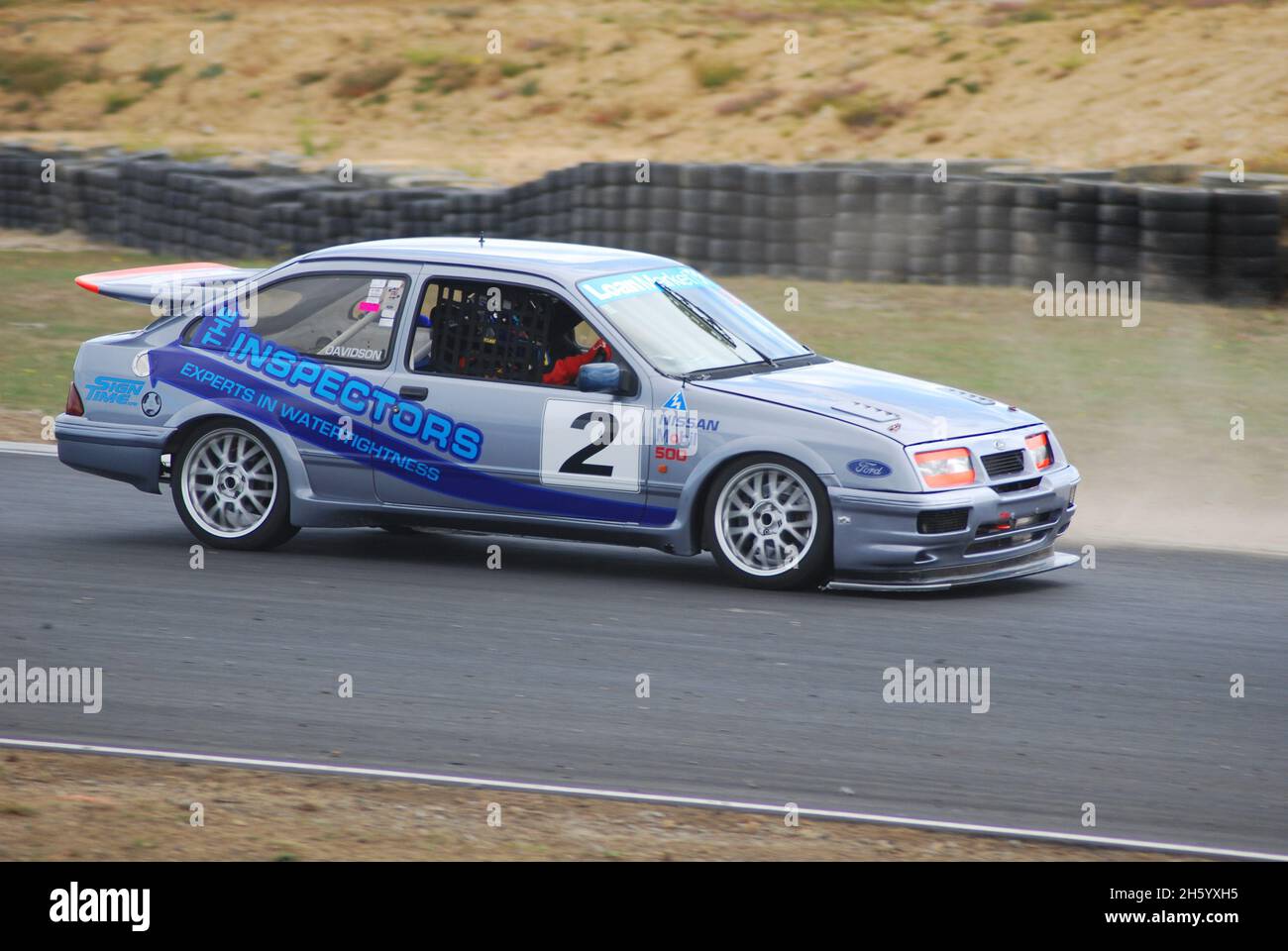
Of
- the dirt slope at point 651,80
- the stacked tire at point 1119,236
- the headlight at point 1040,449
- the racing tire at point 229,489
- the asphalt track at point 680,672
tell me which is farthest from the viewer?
the dirt slope at point 651,80

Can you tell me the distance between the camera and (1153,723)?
21.4ft

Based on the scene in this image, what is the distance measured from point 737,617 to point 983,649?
1.09m

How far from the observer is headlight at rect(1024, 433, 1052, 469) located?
335 inches

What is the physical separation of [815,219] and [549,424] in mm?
10788

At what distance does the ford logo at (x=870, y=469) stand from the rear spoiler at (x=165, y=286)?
335cm

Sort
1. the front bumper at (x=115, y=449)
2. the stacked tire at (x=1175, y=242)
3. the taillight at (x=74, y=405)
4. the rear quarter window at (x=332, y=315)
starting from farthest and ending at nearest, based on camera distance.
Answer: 1. the stacked tire at (x=1175, y=242)
2. the taillight at (x=74, y=405)
3. the front bumper at (x=115, y=449)
4. the rear quarter window at (x=332, y=315)

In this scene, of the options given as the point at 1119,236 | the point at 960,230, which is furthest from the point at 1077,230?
the point at 960,230

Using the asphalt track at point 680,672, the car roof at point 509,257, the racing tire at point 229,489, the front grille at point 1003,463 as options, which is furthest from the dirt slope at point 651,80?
the racing tire at point 229,489

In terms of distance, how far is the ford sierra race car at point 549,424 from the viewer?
8141 millimetres

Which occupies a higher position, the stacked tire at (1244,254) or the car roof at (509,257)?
the stacked tire at (1244,254)

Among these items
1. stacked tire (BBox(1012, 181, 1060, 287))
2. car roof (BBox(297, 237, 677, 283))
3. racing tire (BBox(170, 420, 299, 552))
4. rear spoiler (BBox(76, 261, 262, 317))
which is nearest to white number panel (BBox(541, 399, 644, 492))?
car roof (BBox(297, 237, 677, 283))

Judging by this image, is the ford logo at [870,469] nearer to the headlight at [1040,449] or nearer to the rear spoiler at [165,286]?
the headlight at [1040,449]
